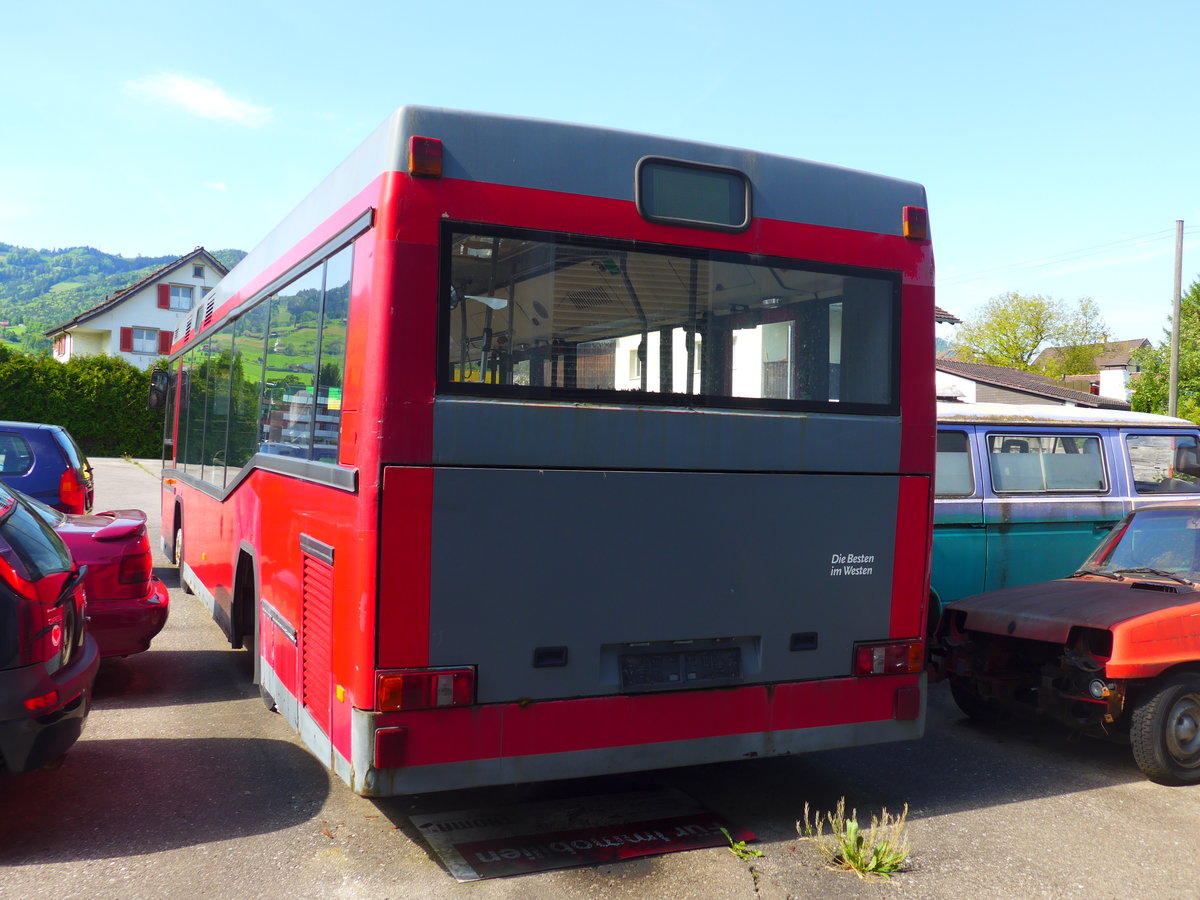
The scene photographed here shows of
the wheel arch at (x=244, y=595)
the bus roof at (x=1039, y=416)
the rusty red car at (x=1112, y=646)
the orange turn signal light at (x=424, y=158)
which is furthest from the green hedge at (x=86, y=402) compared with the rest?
the orange turn signal light at (x=424, y=158)

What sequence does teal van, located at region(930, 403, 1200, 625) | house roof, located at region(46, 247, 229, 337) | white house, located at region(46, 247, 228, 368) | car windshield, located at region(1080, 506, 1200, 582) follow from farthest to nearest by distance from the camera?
white house, located at region(46, 247, 228, 368) → house roof, located at region(46, 247, 229, 337) → teal van, located at region(930, 403, 1200, 625) → car windshield, located at region(1080, 506, 1200, 582)

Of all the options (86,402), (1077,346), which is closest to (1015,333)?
(1077,346)

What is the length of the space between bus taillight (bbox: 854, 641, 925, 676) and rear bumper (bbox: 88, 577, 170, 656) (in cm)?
493

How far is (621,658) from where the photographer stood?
15.4 feet

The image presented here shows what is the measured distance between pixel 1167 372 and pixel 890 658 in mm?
51182

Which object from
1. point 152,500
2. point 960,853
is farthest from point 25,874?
point 152,500

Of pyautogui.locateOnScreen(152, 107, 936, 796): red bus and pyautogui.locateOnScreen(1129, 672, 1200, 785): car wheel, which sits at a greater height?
pyautogui.locateOnScreen(152, 107, 936, 796): red bus

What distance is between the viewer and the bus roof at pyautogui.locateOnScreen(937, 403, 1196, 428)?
9.10 meters

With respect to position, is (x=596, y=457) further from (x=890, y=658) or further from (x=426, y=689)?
(x=890, y=658)

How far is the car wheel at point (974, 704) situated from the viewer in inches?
289

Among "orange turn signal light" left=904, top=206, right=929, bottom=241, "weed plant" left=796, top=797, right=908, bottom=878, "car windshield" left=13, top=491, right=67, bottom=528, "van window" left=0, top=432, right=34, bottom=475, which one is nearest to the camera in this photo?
"weed plant" left=796, top=797, right=908, bottom=878

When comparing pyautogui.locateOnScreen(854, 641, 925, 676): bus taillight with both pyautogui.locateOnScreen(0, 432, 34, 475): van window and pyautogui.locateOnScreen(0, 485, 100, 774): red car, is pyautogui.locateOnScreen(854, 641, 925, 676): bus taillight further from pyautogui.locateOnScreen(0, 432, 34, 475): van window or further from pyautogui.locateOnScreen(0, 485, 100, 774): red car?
pyautogui.locateOnScreen(0, 432, 34, 475): van window

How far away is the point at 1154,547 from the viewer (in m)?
7.23

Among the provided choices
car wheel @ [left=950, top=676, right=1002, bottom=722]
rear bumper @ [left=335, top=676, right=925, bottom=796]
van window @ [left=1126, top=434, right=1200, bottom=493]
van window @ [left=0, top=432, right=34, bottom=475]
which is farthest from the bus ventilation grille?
van window @ [left=1126, top=434, right=1200, bottom=493]
